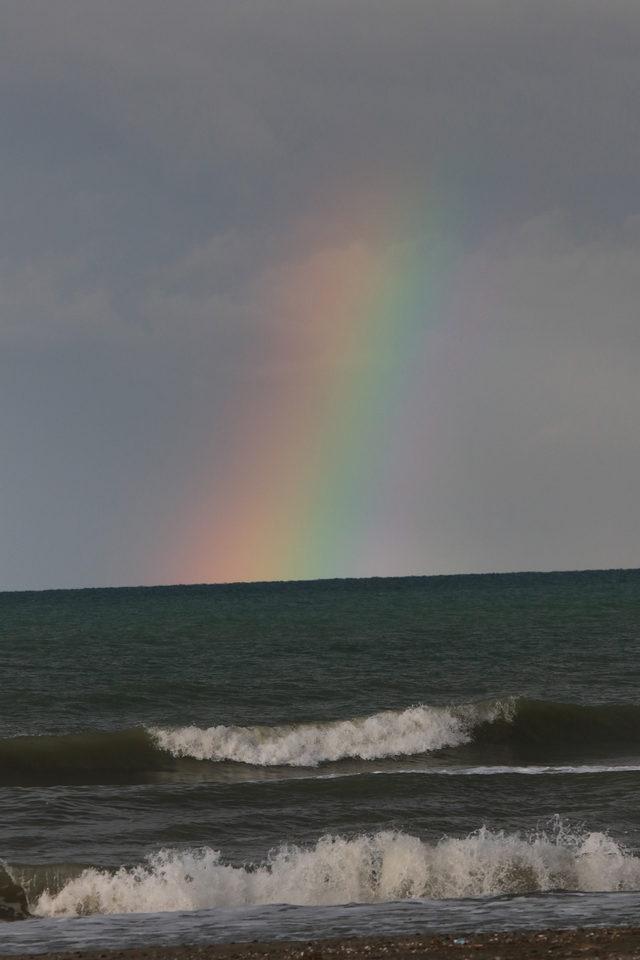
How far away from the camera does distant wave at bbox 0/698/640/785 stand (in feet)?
106

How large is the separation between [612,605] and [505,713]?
74.4 metres

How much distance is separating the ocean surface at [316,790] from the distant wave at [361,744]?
0.10 meters

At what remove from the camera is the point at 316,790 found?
2739 cm

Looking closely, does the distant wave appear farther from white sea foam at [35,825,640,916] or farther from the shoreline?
the shoreline

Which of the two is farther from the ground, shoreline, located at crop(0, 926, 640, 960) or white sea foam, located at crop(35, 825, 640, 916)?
shoreline, located at crop(0, 926, 640, 960)

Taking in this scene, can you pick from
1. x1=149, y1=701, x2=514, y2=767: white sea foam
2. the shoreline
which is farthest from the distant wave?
the shoreline

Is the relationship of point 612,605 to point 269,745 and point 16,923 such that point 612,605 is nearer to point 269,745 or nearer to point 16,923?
point 269,745

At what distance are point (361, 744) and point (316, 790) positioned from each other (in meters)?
8.02

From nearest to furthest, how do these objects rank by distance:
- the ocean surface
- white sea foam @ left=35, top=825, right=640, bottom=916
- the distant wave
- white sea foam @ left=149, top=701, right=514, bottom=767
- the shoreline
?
1. the shoreline
2. the ocean surface
3. white sea foam @ left=35, top=825, right=640, bottom=916
4. the distant wave
5. white sea foam @ left=149, top=701, right=514, bottom=767

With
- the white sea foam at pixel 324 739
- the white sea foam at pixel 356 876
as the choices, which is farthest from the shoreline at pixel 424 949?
the white sea foam at pixel 324 739

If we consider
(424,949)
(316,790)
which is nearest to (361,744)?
(316,790)

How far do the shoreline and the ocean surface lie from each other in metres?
0.84

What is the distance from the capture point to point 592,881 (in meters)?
18.5

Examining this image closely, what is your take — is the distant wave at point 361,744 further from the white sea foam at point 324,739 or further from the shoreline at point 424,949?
the shoreline at point 424,949
